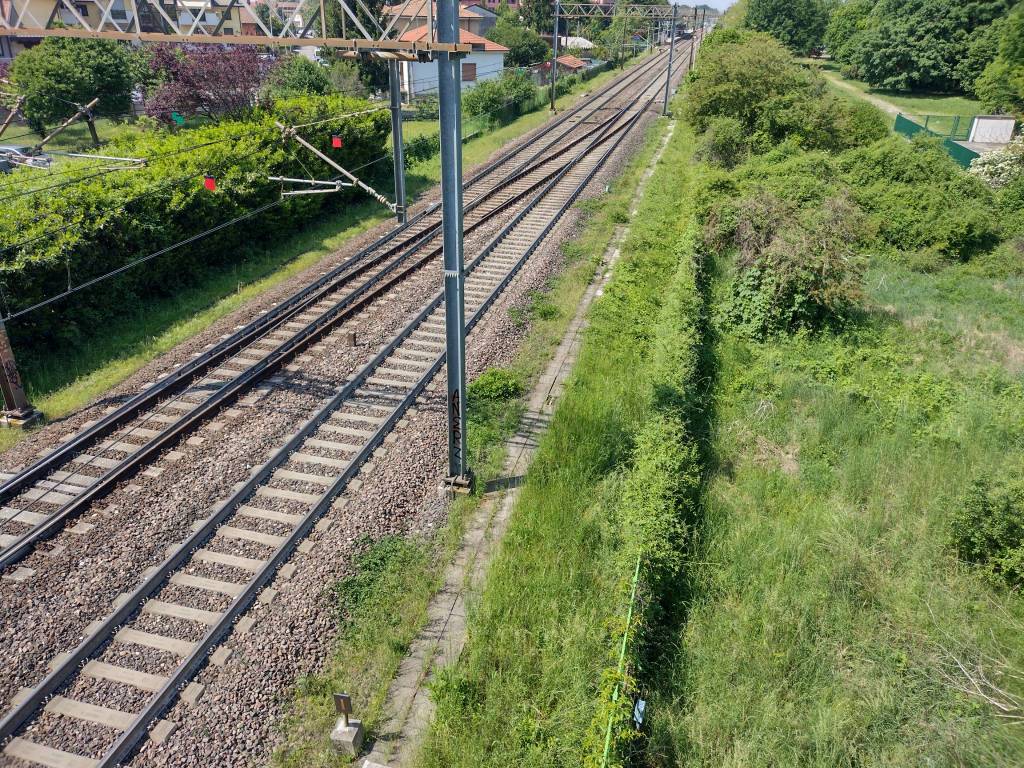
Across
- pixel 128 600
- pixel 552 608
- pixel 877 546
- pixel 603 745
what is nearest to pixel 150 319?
pixel 128 600

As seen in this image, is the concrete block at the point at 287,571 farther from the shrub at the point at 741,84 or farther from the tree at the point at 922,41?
the tree at the point at 922,41

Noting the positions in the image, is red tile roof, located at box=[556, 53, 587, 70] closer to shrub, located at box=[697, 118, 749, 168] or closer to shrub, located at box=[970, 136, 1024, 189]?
shrub, located at box=[697, 118, 749, 168]

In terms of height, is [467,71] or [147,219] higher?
[467,71]

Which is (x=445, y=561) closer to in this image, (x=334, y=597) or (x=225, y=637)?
(x=334, y=597)

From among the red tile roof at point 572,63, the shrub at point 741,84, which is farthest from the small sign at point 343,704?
the red tile roof at point 572,63

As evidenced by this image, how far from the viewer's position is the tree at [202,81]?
35.1 meters

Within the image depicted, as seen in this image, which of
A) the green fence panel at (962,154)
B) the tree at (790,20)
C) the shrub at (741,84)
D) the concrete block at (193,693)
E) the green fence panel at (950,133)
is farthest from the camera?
the tree at (790,20)

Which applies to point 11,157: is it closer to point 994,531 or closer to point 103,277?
point 103,277

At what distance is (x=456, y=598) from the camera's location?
943cm

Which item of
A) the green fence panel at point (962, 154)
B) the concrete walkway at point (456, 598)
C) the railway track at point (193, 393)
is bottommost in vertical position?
the concrete walkway at point (456, 598)

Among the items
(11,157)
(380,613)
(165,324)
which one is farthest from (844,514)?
(11,157)

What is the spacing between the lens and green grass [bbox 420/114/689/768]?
24.1 feet

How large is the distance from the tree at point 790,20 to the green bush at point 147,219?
7816 cm

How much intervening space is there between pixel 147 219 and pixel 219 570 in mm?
11368
